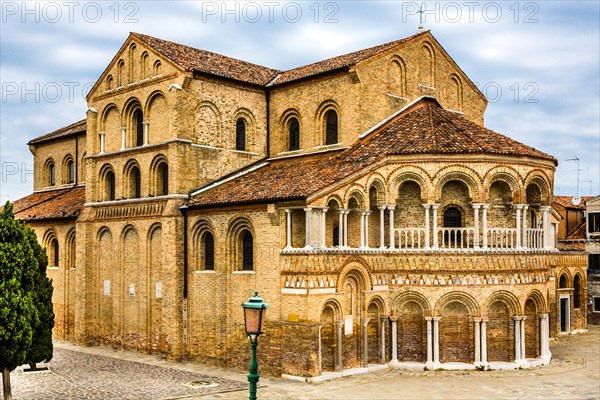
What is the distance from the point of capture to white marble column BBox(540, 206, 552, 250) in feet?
84.0

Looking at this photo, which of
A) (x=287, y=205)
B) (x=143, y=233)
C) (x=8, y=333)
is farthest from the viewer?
(x=143, y=233)

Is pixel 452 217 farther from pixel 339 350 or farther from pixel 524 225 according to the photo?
pixel 339 350

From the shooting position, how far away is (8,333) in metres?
17.3

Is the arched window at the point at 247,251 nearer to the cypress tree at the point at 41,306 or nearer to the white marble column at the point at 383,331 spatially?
the white marble column at the point at 383,331

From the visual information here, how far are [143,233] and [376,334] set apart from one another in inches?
419

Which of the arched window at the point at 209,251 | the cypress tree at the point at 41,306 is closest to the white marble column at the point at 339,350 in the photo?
the arched window at the point at 209,251

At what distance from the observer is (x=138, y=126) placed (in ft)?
97.8

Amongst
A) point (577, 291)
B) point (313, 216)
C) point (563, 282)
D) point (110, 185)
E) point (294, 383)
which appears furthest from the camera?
point (577, 291)

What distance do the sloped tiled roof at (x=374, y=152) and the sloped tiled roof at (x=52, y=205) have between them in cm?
968

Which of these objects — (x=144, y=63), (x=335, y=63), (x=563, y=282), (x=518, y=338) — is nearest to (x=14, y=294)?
(x=144, y=63)

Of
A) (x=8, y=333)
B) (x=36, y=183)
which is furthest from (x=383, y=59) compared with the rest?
(x=36, y=183)

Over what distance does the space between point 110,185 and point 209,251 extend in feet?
24.4

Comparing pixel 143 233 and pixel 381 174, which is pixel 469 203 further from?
pixel 143 233

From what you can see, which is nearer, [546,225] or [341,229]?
[341,229]
